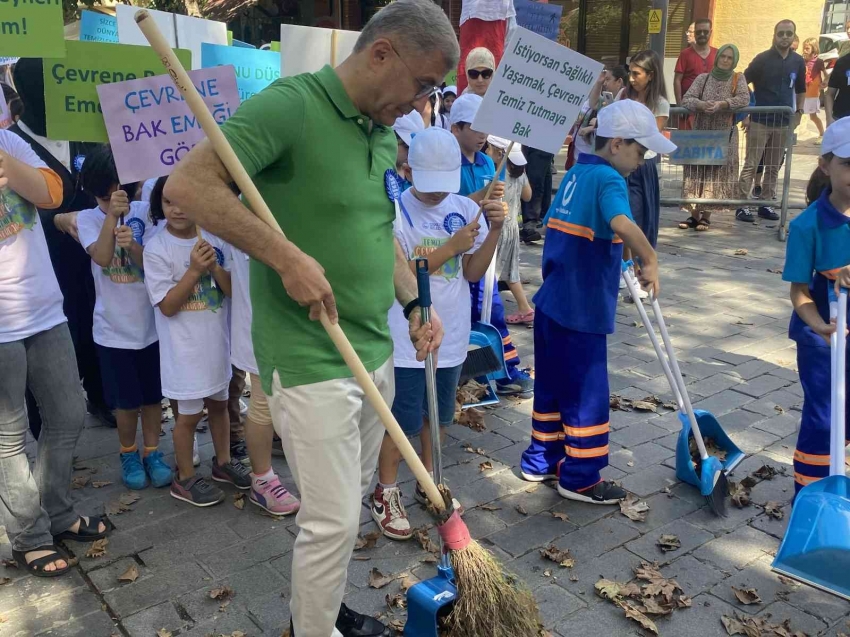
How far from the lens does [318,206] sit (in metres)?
2.41

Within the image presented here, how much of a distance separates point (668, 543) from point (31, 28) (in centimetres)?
359

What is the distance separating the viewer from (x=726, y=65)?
9.74 m

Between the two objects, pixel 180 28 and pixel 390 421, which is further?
pixel 180 28

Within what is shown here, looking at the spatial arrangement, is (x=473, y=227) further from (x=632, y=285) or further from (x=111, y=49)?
(x=111, y=49)

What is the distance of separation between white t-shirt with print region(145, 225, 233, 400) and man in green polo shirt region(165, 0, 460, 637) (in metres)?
1.56

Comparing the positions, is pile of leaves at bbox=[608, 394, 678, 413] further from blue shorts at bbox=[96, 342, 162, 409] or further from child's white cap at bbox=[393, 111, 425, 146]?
blue shorts at bbox=[96, 342, 162, 409]

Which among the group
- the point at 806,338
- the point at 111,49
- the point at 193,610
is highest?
the point at 111,49

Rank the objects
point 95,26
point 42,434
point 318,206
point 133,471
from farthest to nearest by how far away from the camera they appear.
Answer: point 95,26
point 133,471
point 42,434
point 318,206

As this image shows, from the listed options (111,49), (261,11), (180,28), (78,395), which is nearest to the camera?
(78,395)

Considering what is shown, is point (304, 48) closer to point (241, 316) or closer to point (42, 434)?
point (241, 316)

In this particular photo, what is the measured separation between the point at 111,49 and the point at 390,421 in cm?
263

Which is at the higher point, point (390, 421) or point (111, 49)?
point (111, 49)

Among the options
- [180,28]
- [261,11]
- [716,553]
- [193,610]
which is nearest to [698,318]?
[716,553]

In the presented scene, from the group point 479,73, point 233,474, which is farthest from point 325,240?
point 479,73
